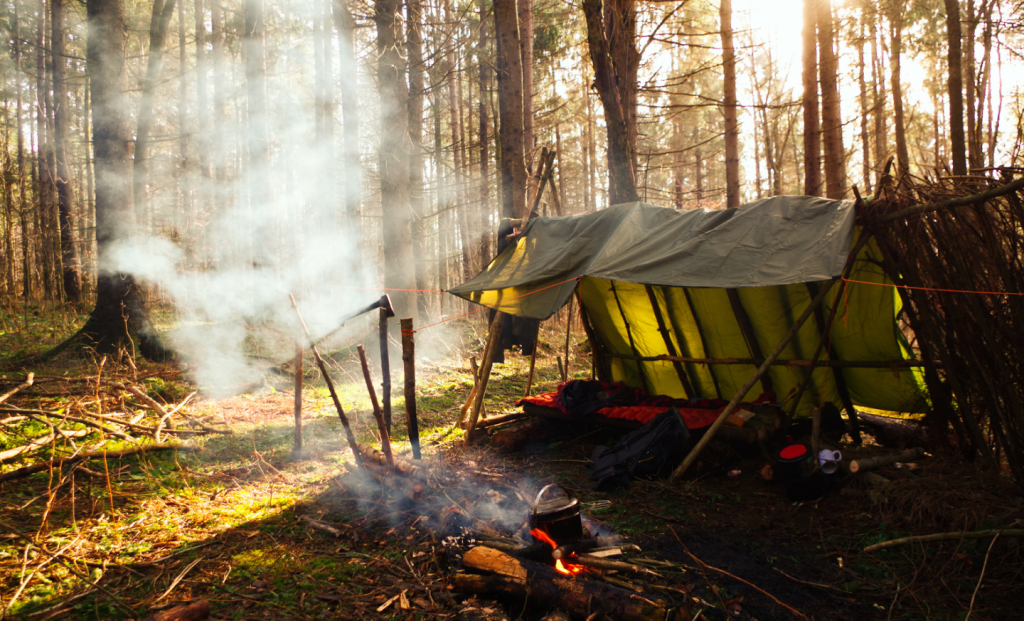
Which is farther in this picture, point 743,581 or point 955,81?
point 955,81

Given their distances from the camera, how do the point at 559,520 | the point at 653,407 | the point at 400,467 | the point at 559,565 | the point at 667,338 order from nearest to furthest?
the point at 559,565 < the point at 559,520 < the point at 400,467 < the point at 653,407 < the point at 667,338

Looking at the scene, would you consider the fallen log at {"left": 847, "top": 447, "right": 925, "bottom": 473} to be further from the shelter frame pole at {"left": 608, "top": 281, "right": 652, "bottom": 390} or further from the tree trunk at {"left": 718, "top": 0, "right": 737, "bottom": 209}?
the tree trunk at {"left": 718, "top": 0, "right": 737, "bottom": 209}

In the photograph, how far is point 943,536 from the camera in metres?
3.35

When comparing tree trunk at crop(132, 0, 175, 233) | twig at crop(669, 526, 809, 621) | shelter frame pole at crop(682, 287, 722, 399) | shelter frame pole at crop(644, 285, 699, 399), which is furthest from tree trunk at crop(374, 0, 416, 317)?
twig at crop(669, 526, 809, 621)

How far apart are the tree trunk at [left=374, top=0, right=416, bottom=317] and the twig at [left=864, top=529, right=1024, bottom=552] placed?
8.68 m

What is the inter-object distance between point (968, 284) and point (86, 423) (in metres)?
7.55

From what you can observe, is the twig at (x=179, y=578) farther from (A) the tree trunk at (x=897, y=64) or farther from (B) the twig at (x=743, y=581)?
(A) the tree trunk at (x=897, y=64)

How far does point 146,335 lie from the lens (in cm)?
796

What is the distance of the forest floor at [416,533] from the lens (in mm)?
3047

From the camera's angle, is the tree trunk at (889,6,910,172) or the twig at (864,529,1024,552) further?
the tree trunk at (889,6,910,172)

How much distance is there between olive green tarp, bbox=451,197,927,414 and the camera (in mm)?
4285

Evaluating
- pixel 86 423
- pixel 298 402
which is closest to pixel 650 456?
pixel 298 402

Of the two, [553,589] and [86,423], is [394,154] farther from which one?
[553,589]

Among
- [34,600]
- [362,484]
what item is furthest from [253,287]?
[34,600]
